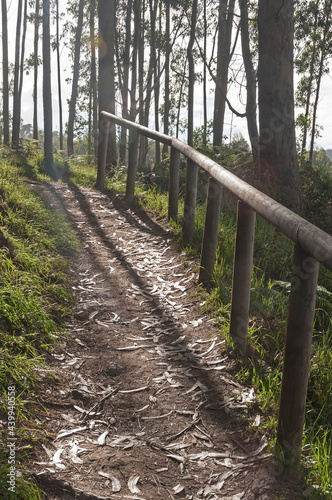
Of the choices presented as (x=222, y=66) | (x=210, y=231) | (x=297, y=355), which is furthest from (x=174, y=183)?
(x=222, y=66)

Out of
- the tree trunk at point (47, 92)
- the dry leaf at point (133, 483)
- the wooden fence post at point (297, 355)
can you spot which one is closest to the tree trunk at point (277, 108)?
the wooden fence post at point (297, 355)

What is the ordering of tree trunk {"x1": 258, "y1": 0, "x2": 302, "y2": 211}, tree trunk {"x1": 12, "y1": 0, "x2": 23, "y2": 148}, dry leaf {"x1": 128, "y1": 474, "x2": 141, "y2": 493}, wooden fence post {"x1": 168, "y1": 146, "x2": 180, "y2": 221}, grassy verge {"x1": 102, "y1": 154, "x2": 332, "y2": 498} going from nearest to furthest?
dry leaf {"x1": 128, "y1": 474, "x2": 141, "y2": 493} < grassy verge {"x1": 102, "y1": 154, "x2": 332, "y2": 498} < wooden fence post {"x1": 168, "y1": 146, "x2": 180, "y2": 221} < tree trunk {"x1": 258, "y1": 0, "x2": 302, "y2": 211} < tree trunk {"x1": 12, "y1": 0, "x2": 23, "y2": 148}

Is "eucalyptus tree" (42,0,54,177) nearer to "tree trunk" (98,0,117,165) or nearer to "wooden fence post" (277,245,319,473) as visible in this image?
Result: "tree trunk" (98,0,117,165)

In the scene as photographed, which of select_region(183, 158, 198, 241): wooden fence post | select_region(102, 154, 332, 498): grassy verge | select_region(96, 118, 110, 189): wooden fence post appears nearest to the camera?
select_region(102, 154, 332, 498): grassy verge

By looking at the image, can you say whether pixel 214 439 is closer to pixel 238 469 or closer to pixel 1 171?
pixel 238 469

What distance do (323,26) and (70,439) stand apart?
25.2 metres

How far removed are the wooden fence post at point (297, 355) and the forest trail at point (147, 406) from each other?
0.14 meters

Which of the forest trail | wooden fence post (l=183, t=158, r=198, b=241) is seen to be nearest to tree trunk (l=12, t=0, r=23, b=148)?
wooden fence post (l=183, t=158, r=198, b=241)

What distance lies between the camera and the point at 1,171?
6.92m

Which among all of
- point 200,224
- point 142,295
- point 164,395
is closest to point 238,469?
point 164,395

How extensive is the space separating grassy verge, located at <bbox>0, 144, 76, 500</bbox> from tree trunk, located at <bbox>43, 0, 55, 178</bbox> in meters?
7.25

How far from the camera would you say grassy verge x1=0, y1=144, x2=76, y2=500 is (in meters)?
2.25

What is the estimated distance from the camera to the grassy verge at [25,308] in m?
2.25

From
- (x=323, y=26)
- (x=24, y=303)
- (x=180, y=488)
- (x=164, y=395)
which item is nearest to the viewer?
(x=180, y=488)
